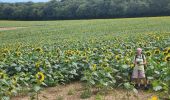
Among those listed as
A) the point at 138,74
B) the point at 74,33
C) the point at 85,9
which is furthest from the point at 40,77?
the point at 85,9

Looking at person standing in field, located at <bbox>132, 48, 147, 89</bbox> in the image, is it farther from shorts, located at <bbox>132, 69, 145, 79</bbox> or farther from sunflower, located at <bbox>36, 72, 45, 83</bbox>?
sunflower, located at <bbox>36, 72, 45, 83</bbox>

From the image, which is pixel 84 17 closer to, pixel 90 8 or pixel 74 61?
pixel 90 8

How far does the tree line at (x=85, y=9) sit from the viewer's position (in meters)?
65.6

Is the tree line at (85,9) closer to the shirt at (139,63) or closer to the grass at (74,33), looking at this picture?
the grass at (74,33)

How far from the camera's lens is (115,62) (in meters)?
8.73

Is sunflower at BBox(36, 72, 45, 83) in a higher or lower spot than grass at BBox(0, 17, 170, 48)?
higher

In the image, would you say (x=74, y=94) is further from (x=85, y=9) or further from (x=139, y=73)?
(x=85, y=9)

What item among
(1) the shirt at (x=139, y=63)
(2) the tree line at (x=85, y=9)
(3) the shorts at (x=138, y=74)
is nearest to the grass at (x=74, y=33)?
(1) the shirt at (x=139, y=63)

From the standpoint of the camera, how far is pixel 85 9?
72.9m

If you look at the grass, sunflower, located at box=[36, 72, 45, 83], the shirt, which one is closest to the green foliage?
sunflower, located at box=[36, 72, 45, 83]

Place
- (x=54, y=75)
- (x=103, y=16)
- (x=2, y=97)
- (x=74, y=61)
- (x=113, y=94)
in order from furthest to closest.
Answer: (x=103, y=16) < (x=74, y=61) < (x=54, y=75) < (x=113, y=94) < (x=2, y=97)

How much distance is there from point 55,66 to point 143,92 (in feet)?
6.98

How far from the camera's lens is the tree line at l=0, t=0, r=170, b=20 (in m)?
65.6

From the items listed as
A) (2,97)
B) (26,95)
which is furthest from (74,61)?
(2,97)
